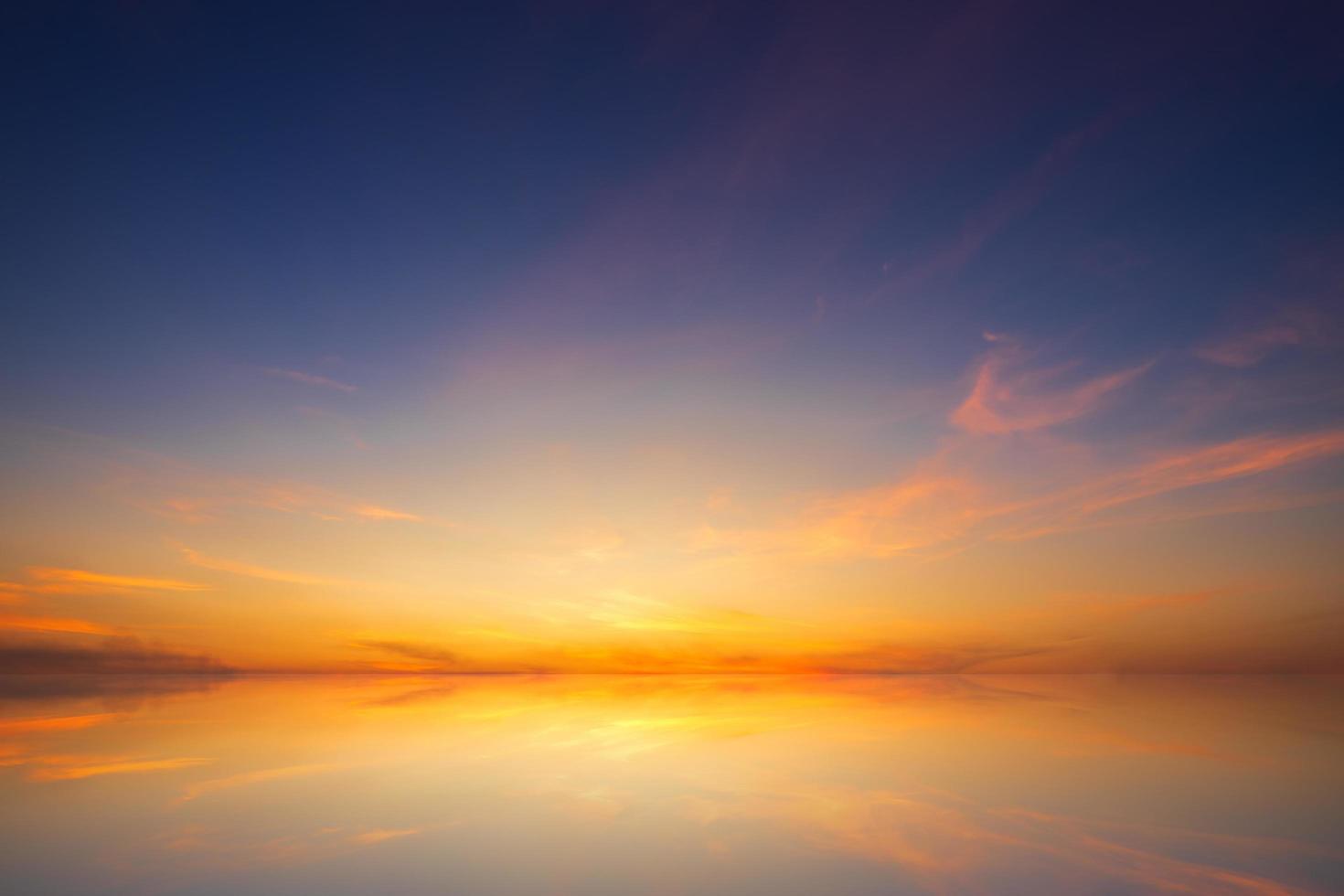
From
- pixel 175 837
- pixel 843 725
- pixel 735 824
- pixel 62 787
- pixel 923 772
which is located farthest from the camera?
pixel 843 725

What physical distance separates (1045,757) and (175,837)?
14.0m

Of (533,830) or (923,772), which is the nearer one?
(533,830)

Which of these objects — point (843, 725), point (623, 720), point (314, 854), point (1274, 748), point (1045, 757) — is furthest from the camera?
point (623, 720)

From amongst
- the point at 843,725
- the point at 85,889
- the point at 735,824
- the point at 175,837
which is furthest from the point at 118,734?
the point at 843,725

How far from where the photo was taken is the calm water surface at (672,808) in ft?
23.1

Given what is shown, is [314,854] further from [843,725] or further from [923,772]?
[843,725]

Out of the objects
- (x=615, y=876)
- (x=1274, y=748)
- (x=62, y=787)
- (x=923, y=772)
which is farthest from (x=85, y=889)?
(x=1274, y=748)

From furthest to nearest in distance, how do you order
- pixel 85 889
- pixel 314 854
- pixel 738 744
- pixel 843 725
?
pixel 843 725, pixel 738 744, pixel 314 854, pixel 85 889

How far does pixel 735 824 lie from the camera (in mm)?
8898

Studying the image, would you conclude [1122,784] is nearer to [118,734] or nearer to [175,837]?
[175,837]

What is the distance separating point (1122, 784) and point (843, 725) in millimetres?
8769

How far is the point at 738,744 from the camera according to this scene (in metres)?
15.7

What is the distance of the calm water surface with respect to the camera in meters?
7.04

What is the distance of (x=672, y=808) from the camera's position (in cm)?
973
